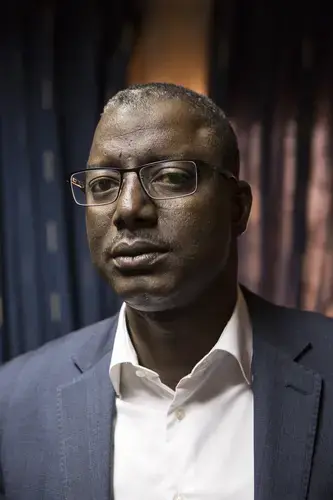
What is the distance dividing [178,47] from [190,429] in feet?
3.53

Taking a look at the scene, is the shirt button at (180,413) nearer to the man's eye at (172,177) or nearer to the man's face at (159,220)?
the man's face at (159,220)

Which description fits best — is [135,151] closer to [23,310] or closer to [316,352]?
[316,352]

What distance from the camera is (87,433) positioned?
92cm

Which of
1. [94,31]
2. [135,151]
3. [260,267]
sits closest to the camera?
[135,151]

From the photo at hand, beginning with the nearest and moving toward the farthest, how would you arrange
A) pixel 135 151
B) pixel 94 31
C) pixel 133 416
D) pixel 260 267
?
pixel 135 151
pixel 133 416
pixel 94 31
pixel 260 267

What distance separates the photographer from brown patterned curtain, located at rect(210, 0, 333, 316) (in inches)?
57.9

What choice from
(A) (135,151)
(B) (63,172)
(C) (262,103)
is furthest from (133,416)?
(C) (262,103)

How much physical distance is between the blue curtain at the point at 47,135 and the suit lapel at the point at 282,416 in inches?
26.8

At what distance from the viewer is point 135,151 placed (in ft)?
2.74

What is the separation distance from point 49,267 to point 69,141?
36cm

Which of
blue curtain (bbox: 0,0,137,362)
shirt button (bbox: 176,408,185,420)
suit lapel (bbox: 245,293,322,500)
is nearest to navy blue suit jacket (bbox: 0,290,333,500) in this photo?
suit lapel (bbox: 245,293,322,500)

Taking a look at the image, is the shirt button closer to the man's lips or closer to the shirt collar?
the shirt collar

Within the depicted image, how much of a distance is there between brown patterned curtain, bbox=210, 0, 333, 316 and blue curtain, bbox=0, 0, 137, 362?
33cm

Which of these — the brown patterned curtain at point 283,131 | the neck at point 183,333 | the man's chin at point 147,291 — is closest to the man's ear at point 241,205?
the neck at point 183,333
